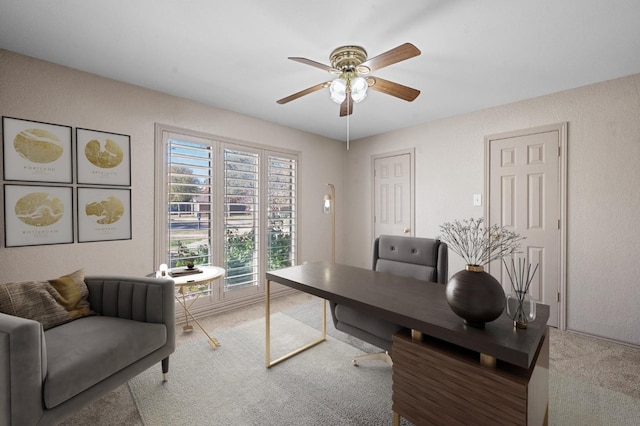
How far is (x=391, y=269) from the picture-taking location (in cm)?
231

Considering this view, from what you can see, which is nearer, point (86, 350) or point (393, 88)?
point (86, 350)

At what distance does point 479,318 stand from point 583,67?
2.52m

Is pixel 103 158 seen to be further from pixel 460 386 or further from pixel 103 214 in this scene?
pixel 460 386

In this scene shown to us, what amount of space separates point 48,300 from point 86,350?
0.54 m

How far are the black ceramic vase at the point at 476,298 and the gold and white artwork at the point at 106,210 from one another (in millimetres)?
2817

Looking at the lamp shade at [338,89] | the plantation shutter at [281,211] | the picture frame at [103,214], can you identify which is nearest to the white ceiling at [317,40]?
the lamp shade at [338,89]

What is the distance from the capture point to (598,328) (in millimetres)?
2619

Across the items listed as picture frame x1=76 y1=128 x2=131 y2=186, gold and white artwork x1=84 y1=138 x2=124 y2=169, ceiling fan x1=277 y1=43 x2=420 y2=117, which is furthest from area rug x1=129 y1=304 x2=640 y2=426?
ceiling fan x1=277 y1=43 x2=420 y2=117

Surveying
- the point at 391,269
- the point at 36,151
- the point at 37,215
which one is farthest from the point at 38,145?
the point at 391,269

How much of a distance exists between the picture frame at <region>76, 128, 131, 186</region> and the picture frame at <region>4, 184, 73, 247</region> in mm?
203

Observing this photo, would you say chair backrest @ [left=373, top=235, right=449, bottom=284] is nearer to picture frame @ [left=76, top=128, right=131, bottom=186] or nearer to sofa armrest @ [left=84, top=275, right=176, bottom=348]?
sofa armrest @ [left=84, top=275, right=176, bottom=348]

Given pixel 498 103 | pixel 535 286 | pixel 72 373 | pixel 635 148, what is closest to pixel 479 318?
pixel 72 373

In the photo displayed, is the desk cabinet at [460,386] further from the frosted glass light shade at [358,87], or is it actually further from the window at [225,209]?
the window at [225,209]

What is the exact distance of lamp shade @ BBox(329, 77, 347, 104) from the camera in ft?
6.05
